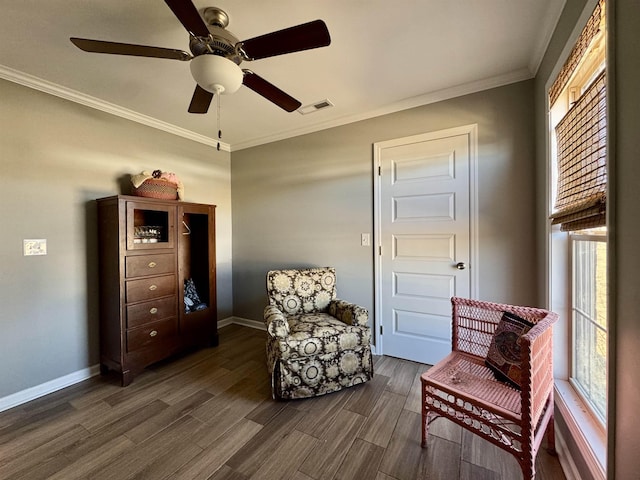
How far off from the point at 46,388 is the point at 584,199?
3.70m

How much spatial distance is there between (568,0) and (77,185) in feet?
11.6

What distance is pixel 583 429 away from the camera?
4.13 ft

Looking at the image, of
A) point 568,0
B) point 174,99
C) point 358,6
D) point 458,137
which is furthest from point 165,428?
point 568,0

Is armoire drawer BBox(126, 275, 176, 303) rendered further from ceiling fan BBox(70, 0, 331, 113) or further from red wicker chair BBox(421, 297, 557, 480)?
red wicker chair BBox(421, 297, 557, 480)

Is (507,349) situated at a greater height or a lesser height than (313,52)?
lesser

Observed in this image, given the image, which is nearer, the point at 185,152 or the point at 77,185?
the point at 77,185

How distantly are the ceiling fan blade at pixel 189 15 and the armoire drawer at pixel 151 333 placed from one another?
2225mm

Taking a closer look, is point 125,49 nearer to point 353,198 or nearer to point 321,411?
point 353,198

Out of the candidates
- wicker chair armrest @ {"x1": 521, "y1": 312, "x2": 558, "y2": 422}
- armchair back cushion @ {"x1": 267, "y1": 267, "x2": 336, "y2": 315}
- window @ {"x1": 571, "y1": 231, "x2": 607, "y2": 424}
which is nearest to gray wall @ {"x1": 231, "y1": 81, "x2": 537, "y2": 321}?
armchair back cushion @ {"x1": 267, "y1": 267, "x2": 336, "y2": 315}

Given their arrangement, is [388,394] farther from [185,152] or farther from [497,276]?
[185,152]

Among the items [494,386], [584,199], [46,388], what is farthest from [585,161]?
[46,388]

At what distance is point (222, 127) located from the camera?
3041mm

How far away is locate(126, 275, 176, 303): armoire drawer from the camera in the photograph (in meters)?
2.24

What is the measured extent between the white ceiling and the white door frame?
32 cm
